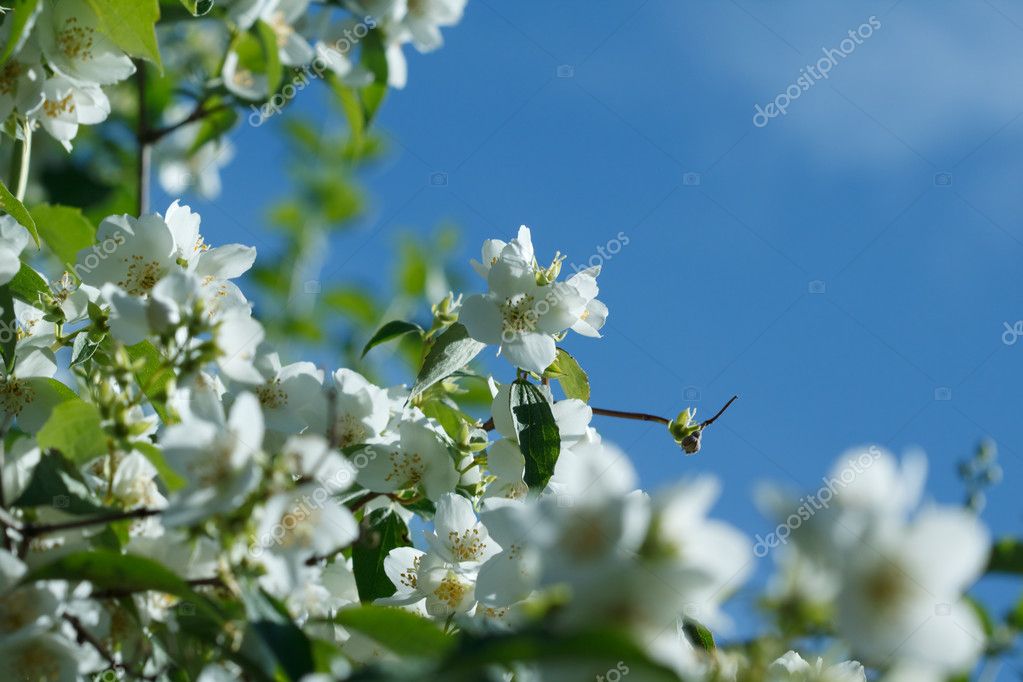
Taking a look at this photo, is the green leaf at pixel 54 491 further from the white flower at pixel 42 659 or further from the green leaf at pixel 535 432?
the green leaf at pixel 535 432

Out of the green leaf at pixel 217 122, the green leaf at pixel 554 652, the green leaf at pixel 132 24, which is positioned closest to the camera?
the green leaf at pixel 554 652

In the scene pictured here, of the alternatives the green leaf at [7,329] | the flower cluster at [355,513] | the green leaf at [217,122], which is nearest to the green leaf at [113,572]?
the flower cluster at [355,513]

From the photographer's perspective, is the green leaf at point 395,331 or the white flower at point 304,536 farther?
the green leaf at point 395,331

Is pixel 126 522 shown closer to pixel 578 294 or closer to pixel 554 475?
pixel 554 475

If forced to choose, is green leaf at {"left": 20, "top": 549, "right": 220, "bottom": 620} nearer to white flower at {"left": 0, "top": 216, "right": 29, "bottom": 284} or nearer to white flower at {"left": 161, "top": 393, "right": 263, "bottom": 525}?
white flower at {"left": 161, "top": 393, "right": 263, "bottom": 525}

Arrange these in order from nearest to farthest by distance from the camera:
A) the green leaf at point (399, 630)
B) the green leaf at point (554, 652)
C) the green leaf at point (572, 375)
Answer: the green leaf at point (554, 652)
the green leaf at point (399, 630)
the green leaf at point (572, 375)

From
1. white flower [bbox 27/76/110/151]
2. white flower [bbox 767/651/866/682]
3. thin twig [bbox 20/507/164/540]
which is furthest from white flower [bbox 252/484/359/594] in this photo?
white flower [bbox 27/76/110/151]

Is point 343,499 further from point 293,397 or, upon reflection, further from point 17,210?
point 17,210
